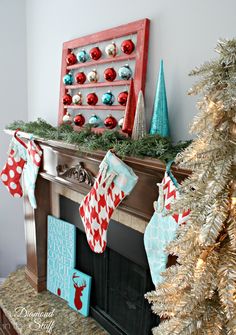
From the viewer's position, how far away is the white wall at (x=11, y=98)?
2.22 metres

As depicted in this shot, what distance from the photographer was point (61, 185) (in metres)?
1.79

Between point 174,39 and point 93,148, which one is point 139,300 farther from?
point 174,39

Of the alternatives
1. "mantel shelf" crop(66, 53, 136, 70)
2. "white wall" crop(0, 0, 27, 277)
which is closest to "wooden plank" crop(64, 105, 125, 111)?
"mantel shelf" crop(66, 53, 136, 70)

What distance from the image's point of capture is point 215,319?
0.67 meters

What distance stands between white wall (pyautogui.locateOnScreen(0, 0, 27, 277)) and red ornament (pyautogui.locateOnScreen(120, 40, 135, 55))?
4.30 feet

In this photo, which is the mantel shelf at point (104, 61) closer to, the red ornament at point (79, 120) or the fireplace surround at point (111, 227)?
the red ornament at point (79, 120)

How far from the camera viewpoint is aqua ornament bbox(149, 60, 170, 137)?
3.65 feet

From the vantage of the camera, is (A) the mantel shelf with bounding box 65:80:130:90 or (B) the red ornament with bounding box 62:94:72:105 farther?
(B) the red ornament with bounding box 62:94:72:105

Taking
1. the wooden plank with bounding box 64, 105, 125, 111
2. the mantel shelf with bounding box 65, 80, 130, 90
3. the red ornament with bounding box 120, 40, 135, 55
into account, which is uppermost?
the red ornament with bounding box 120, 40, 135, 55

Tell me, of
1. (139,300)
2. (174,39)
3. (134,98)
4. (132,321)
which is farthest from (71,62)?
(132,321)


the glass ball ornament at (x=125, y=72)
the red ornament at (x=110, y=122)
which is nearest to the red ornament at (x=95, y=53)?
the glass ball ornament at (x=125, y=72)

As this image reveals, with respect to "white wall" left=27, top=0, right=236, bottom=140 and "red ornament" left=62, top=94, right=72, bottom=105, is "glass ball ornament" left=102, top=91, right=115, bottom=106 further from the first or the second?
"red ornament" left=62, top=94, right=72, bottom=105

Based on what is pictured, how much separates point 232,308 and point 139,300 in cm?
92

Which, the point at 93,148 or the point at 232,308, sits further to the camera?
the point at 93,148
